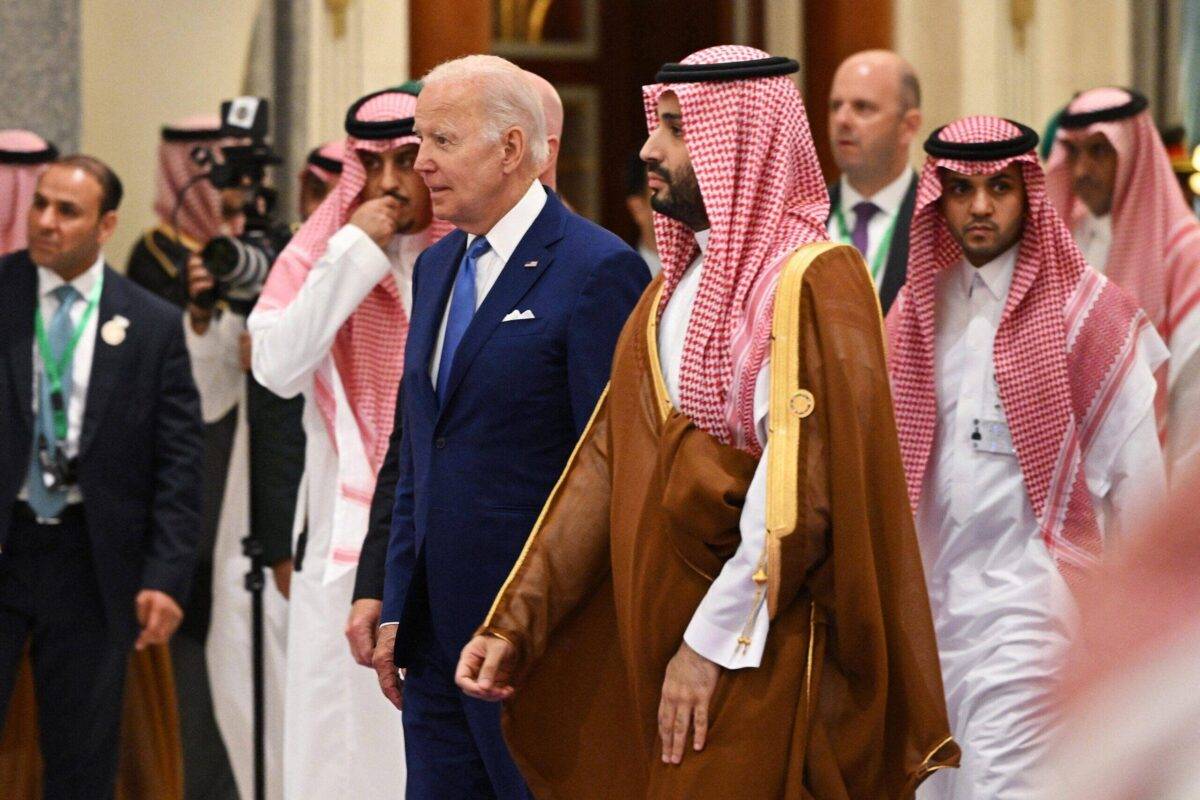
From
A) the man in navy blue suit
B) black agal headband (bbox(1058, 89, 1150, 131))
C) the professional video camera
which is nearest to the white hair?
the man in navy blue suit

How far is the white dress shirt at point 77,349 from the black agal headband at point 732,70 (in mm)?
2547

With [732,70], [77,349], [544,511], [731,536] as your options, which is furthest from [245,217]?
[731,536]

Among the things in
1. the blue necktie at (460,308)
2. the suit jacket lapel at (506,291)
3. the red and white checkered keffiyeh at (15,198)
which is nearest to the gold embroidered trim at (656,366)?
the suit jacket lapel at (506,291)

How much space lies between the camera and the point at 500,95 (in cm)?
391

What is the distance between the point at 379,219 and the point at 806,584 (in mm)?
1855

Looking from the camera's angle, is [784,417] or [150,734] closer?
[784,417]

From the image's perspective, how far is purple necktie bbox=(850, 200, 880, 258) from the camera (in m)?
6.15

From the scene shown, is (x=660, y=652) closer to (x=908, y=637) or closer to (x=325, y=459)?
(x=908, y=637)

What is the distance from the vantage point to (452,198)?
3.88 meters

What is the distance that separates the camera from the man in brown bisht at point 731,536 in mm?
3207

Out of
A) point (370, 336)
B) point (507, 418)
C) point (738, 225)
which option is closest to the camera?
point (738, 225)

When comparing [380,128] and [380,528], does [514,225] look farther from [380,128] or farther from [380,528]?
[380,128]

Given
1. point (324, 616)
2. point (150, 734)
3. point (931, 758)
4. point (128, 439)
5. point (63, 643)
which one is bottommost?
point (150, 734)

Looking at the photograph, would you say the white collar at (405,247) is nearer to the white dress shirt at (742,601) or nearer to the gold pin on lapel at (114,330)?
the gold pin on lapel at (114,330)
